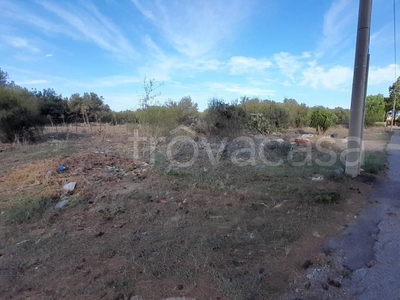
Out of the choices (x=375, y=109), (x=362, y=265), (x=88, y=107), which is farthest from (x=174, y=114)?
(x=375, y=109)

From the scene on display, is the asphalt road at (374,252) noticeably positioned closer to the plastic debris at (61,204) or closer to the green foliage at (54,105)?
the plastic debris at (61,204)

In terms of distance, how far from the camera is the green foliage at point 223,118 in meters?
12.0

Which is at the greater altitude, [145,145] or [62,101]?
[62,101]

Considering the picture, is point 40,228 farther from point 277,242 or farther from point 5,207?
point 277,242

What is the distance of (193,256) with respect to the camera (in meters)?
2.64

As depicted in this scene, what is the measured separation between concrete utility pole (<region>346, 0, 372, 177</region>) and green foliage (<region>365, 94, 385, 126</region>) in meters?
27.8

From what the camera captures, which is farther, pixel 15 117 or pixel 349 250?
pixel 15 117

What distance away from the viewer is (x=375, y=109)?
31.1 meters

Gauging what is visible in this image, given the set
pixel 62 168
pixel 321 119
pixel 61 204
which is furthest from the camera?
pixel 321 119

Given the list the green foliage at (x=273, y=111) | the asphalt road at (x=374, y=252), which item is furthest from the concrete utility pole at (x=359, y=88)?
the green foliage at (x=273, y=111)

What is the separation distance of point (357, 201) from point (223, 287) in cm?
333

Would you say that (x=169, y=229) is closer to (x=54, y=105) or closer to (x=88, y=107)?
(x=54, y=105)

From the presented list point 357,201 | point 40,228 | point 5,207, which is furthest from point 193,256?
point 5,207

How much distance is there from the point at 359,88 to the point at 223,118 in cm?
690
